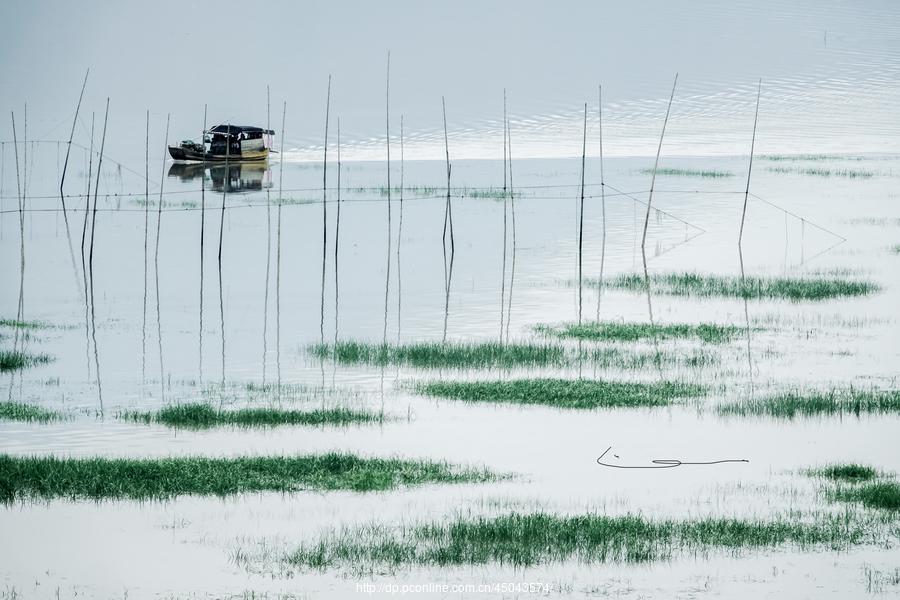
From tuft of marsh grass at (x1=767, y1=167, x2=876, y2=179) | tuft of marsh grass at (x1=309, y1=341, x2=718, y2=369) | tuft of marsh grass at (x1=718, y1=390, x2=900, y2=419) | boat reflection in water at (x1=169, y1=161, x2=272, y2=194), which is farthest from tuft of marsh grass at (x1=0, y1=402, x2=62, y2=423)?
tuft of marsh grass at (x1=767, y1=167, x2=876, y2=179)

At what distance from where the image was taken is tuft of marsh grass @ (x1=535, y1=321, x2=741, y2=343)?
22578mm

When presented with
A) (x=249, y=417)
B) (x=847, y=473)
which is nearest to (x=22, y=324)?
(x=249, y=417)

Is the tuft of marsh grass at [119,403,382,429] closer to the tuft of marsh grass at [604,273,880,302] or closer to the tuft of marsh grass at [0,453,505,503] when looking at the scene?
the tuft of marsh grass at [0,453,505,503]

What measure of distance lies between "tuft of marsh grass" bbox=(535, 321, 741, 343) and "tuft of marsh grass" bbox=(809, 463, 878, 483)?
8.00 m

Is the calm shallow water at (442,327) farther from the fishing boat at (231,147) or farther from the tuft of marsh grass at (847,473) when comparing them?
the fishing boat at (231,147)

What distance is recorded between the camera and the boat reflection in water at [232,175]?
58312 mm

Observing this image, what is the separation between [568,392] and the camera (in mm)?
18031

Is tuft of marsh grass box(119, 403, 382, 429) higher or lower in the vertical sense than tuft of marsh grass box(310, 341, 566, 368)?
lower

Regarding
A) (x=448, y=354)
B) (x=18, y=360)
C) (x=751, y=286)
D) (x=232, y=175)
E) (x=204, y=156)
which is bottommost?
(x=18, y=360)

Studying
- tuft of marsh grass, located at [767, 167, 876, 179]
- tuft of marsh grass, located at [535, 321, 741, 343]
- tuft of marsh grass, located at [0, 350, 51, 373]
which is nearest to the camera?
tuft of marsh grass, located at [0, 350, 51, 373]

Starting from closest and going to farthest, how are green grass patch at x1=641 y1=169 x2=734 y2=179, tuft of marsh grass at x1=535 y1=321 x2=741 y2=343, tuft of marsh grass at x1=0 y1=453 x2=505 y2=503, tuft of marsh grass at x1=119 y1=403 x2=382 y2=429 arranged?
tuft of marsh grass at x1=0 y1=453 x2=505 y2=503 → tuft of marsh grass at x1=119 y1=403 x2=382 y2=429 → tuft of marsh grass at x1=535 y1=321 x2=741 y2=343 → green grass patch at x1=641 y1=169 x2=734 y2=179

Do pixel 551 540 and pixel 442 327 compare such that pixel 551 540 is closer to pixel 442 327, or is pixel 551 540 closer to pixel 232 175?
pixel 442 327

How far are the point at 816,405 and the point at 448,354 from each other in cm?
596

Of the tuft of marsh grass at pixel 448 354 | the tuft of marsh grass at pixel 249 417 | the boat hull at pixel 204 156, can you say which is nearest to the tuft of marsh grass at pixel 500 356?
the tuft of marsh grass at pixel 448 354
